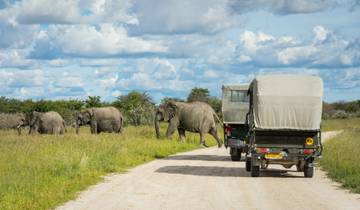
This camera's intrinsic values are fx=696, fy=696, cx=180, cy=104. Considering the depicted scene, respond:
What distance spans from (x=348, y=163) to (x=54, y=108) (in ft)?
194

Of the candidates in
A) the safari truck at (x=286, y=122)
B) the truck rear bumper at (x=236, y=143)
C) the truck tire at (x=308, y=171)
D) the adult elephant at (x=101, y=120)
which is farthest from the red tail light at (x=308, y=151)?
the adult elephant at (x=101, y=120)

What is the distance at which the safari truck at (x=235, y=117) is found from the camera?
26.7 m

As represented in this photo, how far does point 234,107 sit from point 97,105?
166 ft

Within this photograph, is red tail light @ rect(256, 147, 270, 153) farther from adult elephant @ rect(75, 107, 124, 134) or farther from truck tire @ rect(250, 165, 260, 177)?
adult elephant @ rect(75, 107, 124, 134)

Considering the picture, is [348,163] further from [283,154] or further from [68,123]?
[68,123]

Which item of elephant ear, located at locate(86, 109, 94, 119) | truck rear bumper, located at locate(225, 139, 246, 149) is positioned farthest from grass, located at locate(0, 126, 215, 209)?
elephant ear, located at locate(86, 109, 94, 119)

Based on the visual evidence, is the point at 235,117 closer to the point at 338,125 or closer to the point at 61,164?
the point at 61,164

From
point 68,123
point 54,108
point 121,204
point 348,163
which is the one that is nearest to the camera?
point 121,204

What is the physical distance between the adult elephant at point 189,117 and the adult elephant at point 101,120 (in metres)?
8.13

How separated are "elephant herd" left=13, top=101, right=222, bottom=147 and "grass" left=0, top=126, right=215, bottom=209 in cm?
391

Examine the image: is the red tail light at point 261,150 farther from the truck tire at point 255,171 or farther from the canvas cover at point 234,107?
the canvas cover at point 234,107

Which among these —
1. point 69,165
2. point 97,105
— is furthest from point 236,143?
point 97,105

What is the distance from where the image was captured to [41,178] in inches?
722

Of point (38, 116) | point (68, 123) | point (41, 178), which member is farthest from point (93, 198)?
point (68, 123)
